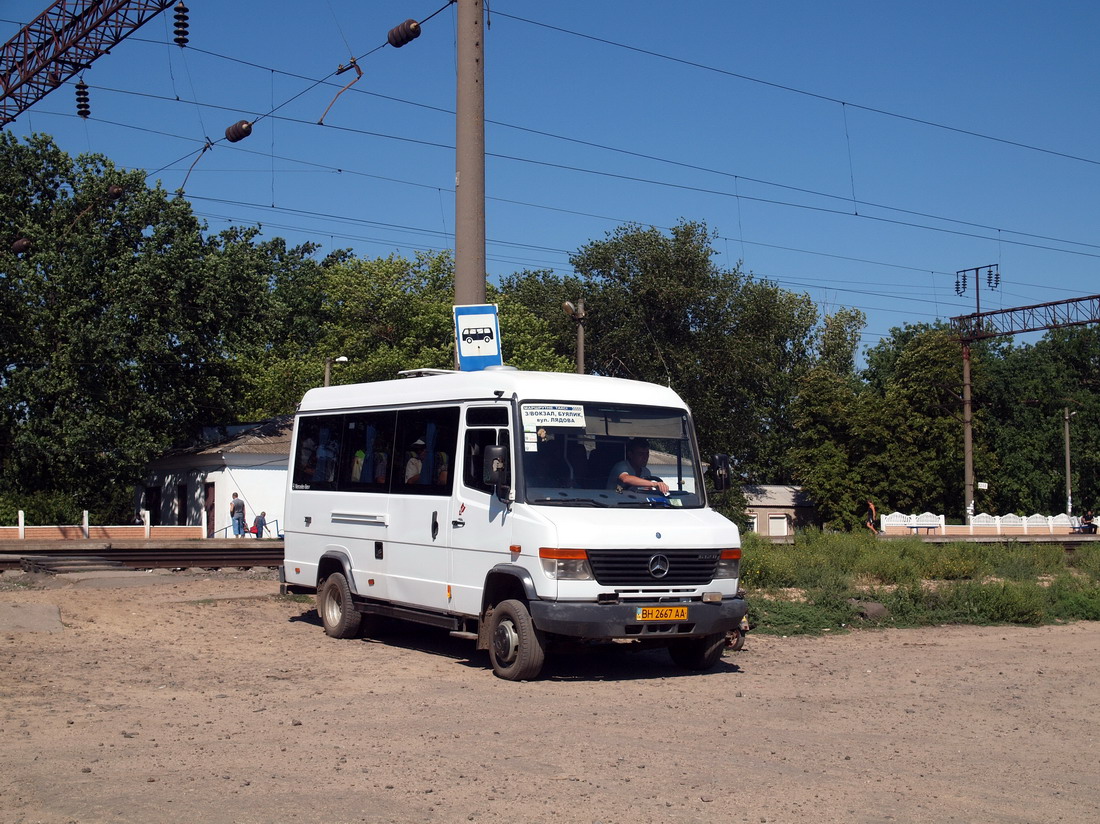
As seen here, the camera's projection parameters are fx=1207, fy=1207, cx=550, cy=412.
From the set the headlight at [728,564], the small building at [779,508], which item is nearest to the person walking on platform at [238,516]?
the headlight at [728,564]

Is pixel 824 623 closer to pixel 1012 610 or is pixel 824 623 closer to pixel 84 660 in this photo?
pixel 1012 610

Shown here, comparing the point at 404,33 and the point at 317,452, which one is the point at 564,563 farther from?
the point at 404,33

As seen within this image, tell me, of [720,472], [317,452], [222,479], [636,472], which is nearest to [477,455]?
[636,472]

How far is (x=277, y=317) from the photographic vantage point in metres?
47.3

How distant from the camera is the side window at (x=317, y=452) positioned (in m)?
15.0

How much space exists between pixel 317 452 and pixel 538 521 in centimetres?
513

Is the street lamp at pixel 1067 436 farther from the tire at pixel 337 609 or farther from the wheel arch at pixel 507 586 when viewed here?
the wheel arch at pixel 507 586

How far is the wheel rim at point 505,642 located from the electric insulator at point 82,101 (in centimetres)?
1598

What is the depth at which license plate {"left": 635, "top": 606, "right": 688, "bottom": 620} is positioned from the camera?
11.3 m

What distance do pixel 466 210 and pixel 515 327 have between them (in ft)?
141

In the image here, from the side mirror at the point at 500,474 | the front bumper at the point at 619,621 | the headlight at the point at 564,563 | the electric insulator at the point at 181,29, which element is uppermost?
the electric insulator at the point at 181,29

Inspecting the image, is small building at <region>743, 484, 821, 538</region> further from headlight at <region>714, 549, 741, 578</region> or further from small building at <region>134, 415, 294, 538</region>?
headlight at <region>714, 549, 741, 578</region>

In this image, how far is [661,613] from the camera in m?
11.4

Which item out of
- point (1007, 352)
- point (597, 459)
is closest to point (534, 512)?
point (597, 459)
